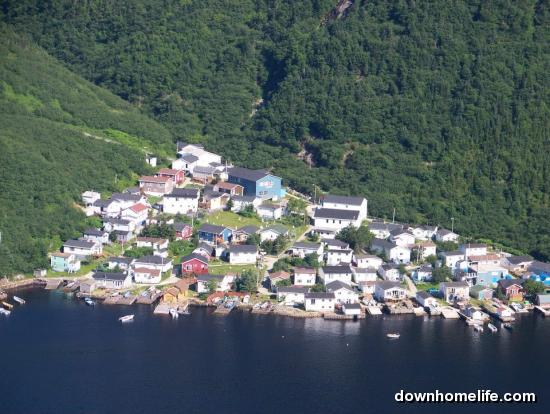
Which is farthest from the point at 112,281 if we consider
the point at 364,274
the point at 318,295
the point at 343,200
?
the point at 343,200

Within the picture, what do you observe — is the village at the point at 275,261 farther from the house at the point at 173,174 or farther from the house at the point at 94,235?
the house at the point at 173,174

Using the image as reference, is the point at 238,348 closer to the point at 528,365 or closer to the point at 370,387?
the point at 370,387

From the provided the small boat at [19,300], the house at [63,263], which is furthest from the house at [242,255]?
the small boat at [19,300]

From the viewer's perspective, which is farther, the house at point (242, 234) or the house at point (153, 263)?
the house at point (242, 234)

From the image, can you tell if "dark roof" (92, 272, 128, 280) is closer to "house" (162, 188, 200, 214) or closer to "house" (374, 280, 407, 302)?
"house" (162, 188, 200, 214)

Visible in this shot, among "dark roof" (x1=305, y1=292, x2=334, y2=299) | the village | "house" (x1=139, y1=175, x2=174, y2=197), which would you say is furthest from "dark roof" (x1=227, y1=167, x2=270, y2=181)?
"dark roof" (x1=305, y1=292, x2=334, y2=299)

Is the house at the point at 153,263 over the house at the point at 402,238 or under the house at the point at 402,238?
under
